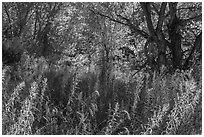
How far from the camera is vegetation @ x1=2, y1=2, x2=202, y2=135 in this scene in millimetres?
3670

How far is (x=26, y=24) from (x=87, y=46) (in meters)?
2.64

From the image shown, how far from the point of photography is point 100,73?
5.13 meters

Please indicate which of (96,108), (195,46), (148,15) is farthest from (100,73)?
(195,46)

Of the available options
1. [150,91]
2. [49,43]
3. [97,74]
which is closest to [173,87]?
[150,91]

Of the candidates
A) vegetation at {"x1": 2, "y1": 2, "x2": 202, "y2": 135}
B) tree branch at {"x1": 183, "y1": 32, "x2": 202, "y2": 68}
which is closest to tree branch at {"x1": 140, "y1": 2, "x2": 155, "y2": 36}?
vegetation at {"x1": 2, "y1": 2, "x2": 202, "y2": 135}

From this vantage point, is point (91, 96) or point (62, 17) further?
point (62, 17)

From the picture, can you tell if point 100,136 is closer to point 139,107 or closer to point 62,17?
point 139,107

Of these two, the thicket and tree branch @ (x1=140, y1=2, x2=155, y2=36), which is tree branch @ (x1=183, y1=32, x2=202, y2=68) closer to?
tree branch @ (x1=140, y1=2, x2=155, y2=36)

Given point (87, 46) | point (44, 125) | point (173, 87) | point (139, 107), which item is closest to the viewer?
point (44, 125)

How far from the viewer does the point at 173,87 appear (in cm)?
494

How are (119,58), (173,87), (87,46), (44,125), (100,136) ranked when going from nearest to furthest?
(100,136) < (44,125) < (173,87) < (119,58) < (87,46)

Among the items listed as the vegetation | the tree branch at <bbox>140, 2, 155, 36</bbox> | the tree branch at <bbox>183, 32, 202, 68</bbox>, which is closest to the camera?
the vegetation

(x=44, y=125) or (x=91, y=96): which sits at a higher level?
(x=91, y=96)

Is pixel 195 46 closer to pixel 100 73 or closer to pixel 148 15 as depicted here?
pixel 148 15
